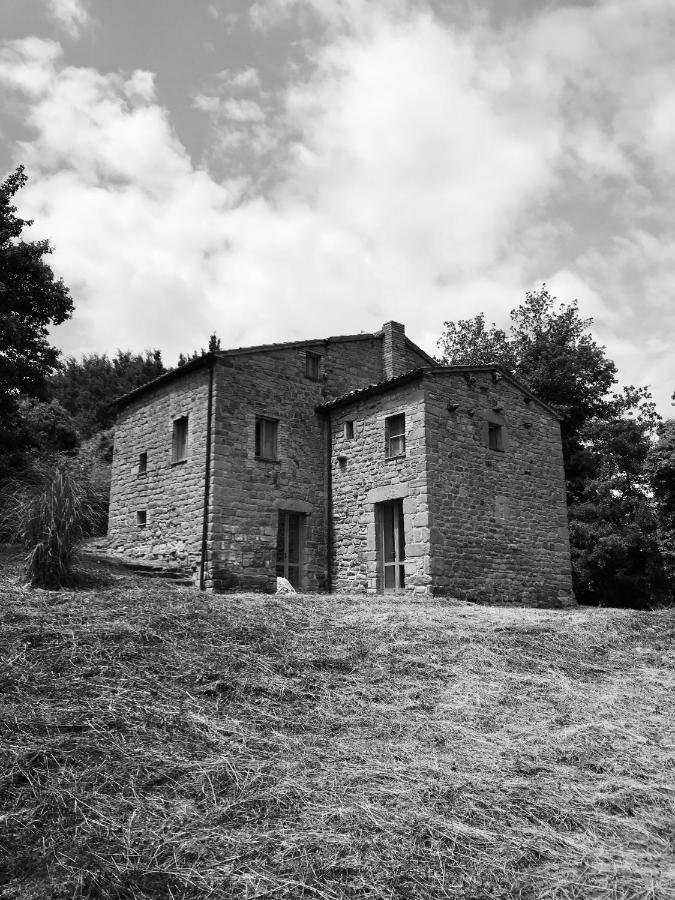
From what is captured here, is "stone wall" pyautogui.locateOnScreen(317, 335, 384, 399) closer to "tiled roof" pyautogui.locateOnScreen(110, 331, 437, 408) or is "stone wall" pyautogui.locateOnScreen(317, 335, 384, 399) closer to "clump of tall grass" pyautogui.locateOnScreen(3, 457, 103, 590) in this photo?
"tiled roof" pyautogui.locateOnScreen(110, 331, 437, 408)

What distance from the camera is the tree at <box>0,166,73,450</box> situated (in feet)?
58.1

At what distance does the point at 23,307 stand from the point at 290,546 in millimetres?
10145

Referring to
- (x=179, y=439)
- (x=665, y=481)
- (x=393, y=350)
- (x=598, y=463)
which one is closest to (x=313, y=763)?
(x=179, y=439)

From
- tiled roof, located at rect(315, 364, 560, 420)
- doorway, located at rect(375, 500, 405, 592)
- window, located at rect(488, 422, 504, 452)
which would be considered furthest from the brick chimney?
doorway, located at rect(375, 500, 405, 592)

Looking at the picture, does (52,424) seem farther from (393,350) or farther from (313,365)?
(393,350)

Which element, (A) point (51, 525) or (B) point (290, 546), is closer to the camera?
(A) point (51, 525)

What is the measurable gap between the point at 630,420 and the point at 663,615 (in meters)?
13.8

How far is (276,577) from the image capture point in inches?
576

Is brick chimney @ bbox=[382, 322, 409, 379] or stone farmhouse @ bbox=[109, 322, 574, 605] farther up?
brick chimney @ bbox=[382, 322, 409, 379]

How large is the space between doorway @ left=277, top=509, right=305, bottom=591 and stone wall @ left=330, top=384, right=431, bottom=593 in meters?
0.76

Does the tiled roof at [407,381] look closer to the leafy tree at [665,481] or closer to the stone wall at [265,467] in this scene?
the stone wall at [265,467]

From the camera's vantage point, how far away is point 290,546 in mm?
15148

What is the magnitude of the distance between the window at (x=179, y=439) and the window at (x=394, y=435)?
459cm

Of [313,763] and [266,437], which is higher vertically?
[266,437]
